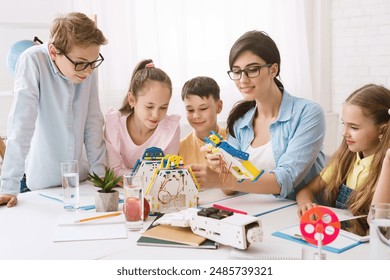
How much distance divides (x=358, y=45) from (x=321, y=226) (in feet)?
10.3

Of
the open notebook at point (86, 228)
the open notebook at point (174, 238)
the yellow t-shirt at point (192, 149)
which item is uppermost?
the yellow t-shirt at point (192, 149)

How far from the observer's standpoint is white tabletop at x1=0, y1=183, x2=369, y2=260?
131cm

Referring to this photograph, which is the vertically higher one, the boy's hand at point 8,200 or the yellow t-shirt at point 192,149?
the yellow t-shirt at point 192,149

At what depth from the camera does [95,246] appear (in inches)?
54.9

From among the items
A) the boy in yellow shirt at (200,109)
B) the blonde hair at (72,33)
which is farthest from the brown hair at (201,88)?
the blonde hair at (72,33)

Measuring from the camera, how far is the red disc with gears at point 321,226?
119 centimetres

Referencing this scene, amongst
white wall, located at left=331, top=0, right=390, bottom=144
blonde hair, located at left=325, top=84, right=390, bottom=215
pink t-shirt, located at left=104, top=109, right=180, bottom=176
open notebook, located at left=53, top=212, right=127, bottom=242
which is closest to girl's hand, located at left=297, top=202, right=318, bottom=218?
blonde hair, located at left=325, top=84, right=390, bottom=215

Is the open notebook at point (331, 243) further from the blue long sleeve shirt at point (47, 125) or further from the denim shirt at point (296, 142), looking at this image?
the blue long sleeve shirt at point (47, 125)

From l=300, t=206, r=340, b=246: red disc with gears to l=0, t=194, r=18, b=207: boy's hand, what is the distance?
1.07 meters

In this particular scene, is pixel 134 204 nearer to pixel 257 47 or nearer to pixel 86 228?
pixel 86 228

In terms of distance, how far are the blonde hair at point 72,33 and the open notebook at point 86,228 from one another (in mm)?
645

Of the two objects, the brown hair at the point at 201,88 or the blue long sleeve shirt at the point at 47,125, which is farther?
the brown hair at the point at 201,88

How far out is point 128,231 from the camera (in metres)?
1.51

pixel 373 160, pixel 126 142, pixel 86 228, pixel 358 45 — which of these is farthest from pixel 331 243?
pixel 358 45
